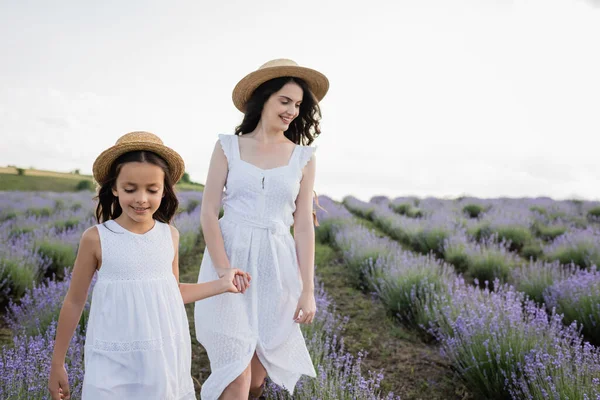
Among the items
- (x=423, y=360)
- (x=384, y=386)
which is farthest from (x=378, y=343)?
(x=384, y=386)

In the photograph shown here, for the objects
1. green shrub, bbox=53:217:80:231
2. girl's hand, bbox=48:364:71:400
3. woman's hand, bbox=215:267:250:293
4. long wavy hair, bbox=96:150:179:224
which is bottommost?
green shrub, bbox=53:217:80:231

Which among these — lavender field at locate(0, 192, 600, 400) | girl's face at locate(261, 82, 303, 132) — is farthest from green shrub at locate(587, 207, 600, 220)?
girl's face at locate(261, 82, 303, 132)

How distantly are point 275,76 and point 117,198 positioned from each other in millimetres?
1038

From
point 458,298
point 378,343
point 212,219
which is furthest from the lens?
point 378,343

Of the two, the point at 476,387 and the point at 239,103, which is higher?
the point at 239,103

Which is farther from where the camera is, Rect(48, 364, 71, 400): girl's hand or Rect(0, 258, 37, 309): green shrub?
Rect(0, 258, 37, 309): green shrub

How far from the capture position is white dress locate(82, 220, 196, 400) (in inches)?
67.3

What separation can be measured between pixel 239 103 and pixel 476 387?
2.40m

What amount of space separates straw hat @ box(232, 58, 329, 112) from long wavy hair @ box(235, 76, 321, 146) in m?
0.03

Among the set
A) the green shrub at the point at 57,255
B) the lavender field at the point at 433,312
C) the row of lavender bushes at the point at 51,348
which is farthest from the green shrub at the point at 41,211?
the green shrub at the point at 57,255

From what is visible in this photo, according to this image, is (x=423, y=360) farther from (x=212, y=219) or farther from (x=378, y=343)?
(x=212, y=219)

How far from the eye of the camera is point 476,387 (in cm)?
320

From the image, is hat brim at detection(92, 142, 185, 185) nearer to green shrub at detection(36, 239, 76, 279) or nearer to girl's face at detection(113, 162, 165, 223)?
girl's face at detection(113, 162, 165, 223)

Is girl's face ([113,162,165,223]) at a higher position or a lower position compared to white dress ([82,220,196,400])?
higher
